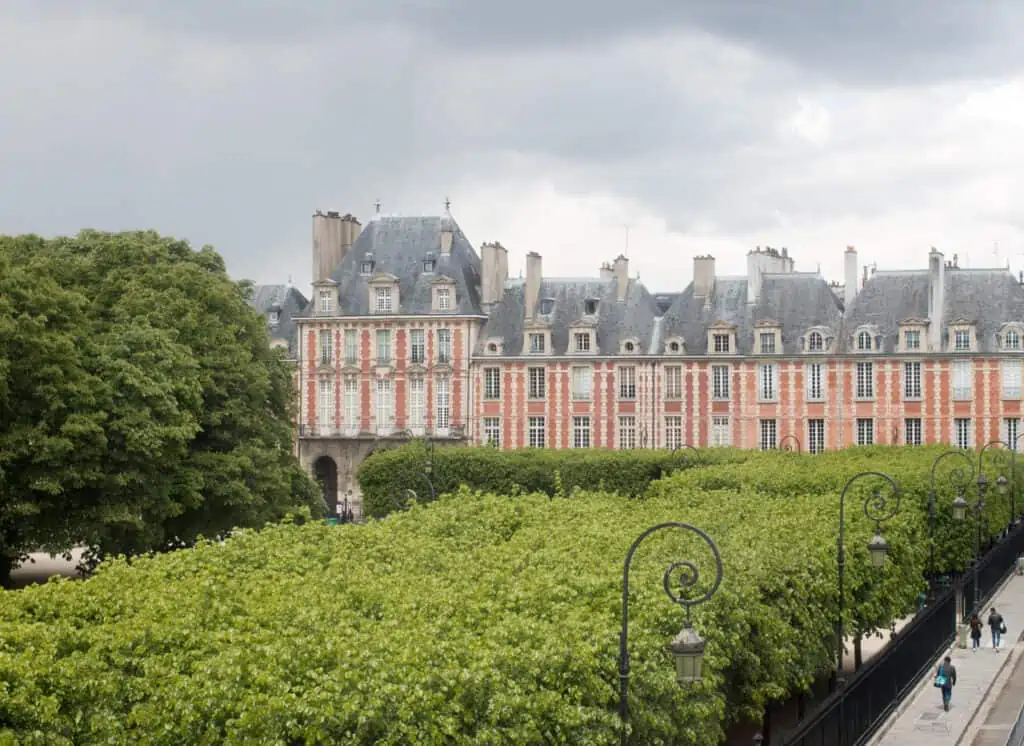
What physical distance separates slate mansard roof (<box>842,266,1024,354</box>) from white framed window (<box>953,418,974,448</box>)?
301 cm

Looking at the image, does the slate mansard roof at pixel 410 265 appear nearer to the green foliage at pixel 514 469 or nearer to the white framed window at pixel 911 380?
the green foliage at pixel 514 469

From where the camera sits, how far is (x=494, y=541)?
30281 millimetres

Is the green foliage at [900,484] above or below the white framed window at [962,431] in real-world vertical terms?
below

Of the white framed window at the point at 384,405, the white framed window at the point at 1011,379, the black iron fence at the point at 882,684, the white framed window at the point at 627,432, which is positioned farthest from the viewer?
the white framed window at the point at 384,405

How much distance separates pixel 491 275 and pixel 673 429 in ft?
35.1

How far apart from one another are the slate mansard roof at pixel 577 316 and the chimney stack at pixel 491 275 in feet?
1.13

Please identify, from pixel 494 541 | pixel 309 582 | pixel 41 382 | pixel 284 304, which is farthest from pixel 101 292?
pixel 284 304

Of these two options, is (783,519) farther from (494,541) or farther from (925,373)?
(925,373)

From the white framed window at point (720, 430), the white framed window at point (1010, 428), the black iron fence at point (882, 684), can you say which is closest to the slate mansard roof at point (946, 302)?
A: the white framed window at point (1010, 428)

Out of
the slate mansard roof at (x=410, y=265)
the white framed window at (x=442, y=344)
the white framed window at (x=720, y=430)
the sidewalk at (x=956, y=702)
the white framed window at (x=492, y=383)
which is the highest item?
the slate mansard roof at (x=410, y=265)

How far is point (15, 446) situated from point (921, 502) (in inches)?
891

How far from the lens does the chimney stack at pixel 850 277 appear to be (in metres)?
70.5

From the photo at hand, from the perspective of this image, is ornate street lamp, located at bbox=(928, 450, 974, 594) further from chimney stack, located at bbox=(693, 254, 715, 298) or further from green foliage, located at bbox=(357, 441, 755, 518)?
chimney stack, located at bbox=(693, 254, 715, 298)

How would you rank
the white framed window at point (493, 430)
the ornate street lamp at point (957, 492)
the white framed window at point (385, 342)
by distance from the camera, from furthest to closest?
1. the white framed window at point (385, 342)
2. the white framed window at point (493, 430)
3. the ornate street lamp at point (957, 492)
